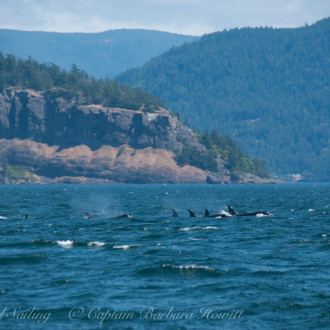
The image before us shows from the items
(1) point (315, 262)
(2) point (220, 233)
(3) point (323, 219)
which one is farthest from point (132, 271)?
(3) point (323, 219)

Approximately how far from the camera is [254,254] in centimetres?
3631

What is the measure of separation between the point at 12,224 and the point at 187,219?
677 inches

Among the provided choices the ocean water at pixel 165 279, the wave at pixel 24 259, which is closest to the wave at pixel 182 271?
the ocean water at pixel 165 279

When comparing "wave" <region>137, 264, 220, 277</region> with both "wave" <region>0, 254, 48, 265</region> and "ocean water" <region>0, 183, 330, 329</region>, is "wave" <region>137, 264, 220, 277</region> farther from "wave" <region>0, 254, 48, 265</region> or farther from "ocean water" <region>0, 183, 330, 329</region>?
"wave" <region>0, 254, 48, 265</region>

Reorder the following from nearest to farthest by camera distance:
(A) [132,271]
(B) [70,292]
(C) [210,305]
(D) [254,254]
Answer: (C) [210,305] → (B) [70,292] → (A) [132,271] → (D) [254,254]

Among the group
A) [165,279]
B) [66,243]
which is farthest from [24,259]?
[165,279]

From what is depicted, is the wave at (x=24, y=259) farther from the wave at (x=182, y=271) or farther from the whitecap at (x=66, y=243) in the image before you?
the wave at (x=182, y=271)

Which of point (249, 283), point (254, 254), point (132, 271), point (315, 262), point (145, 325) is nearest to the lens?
point (145, 325)

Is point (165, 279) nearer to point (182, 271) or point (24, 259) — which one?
point (182, 271)

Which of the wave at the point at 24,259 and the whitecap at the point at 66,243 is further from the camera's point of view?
the whitecap at the point at 66,243

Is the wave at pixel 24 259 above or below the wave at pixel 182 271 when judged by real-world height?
below

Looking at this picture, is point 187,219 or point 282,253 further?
point 187,219

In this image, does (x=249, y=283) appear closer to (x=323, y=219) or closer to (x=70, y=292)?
(x=70, y=292)

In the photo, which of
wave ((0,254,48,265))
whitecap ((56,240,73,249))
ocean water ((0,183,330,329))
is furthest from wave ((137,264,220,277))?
whitecap ((56,240,73,249))
